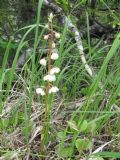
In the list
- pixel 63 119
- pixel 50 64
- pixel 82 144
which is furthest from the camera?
pixel 63 119

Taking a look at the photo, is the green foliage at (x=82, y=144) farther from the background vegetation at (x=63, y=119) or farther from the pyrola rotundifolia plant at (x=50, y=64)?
the pyrola rotundifolia plant at (x=50, y=64)

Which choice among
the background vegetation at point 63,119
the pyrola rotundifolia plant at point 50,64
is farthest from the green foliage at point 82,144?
the pyrola rotundifolia plant at point 50,64

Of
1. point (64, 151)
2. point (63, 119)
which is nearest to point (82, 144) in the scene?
point (64, 151)

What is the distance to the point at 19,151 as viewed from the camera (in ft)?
6.21

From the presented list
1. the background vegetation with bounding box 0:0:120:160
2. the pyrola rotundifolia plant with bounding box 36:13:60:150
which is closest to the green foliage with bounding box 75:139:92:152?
the background vegetation with bounding box 0:0:120:160

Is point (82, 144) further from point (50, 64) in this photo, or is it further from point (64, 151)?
point (50, 64)

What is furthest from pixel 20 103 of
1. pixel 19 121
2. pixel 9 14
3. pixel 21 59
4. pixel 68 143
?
pixel 9 14

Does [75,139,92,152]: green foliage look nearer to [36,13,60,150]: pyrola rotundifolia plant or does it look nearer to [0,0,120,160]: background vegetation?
[0,0,120,160]: background vegetation

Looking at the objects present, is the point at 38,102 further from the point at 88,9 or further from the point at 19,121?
the point at 88,9

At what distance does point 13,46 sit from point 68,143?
1751mm

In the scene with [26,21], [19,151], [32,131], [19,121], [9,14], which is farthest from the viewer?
[26,21]

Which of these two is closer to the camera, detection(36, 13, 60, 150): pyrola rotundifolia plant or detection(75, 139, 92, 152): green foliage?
detection(36, 13, 60, 150): pyrola rotundifolia plant

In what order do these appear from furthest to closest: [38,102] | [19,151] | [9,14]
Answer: [9,14] < [38,102] < [19,151]

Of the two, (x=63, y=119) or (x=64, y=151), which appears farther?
(x=63, y=119)
